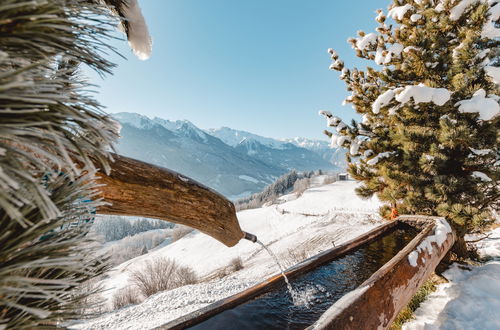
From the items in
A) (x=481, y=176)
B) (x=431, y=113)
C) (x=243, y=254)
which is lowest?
(x=243, y=254)

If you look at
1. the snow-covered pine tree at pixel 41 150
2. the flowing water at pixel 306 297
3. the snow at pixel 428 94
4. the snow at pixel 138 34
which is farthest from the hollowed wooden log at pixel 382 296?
the snow at pixel 138 34

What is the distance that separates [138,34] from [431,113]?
15.7ft

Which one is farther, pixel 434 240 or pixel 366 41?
pixel 366 41

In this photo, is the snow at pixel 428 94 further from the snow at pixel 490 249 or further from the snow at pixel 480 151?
the snow at pixel 490 249

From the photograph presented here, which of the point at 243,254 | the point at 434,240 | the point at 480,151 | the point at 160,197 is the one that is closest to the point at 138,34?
the point at 160,197

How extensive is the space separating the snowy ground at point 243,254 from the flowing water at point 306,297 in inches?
54.9

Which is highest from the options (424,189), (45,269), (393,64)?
(393,64)

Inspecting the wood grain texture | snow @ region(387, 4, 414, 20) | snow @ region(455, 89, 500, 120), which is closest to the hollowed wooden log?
the wood grain texture

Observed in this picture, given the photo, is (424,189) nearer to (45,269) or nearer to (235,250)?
(45,269)

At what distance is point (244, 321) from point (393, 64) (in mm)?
5250

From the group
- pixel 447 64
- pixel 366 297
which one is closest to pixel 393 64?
pixel 447 64

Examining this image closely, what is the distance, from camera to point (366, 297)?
A: 1.90 metres

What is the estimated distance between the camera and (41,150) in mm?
466

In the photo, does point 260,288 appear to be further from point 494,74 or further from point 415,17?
point 415,17
